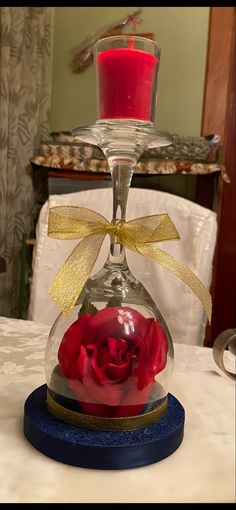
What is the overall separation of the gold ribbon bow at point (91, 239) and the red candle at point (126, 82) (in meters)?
0.10

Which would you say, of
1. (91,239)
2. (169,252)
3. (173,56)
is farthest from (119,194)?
(173,56)

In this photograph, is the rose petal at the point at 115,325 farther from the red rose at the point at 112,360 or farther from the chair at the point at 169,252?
the chair at the point at 169,252

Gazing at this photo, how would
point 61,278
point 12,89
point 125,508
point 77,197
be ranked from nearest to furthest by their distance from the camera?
1. point 125,508
2. point 61,278
3. point 77,197
4. point 12,89

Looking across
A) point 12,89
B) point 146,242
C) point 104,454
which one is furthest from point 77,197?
point 12,89

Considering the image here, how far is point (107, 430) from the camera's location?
0.44m

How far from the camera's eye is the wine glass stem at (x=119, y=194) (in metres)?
0.47

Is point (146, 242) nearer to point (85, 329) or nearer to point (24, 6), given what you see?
point (85, 329)

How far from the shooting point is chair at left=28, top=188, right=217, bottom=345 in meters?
1.12

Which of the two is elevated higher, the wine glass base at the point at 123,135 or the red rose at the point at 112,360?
the wine glass base at the point at 123,135

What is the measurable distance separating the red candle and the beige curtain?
191cm

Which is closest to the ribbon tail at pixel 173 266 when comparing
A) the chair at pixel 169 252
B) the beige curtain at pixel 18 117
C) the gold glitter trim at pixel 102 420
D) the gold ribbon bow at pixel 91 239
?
the gold ribbon bow at pixel 91 239

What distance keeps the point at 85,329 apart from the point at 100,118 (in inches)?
7.2

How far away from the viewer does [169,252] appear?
115 cm

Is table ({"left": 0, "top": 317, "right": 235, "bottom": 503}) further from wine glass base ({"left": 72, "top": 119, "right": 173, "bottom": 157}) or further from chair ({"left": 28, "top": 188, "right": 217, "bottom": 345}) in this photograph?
chair ({"left": 28, "top": 188, "right": 217, "bottom": 345})
